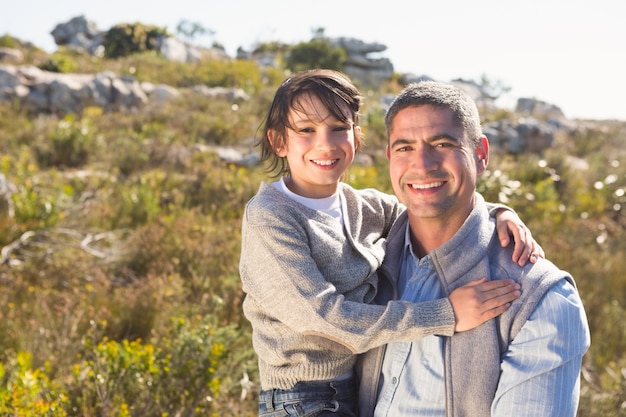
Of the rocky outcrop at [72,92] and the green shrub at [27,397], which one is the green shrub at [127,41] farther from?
the green shrub at [27,397]

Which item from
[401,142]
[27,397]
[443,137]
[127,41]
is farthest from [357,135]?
[127,41]

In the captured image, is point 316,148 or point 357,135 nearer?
point 316,148

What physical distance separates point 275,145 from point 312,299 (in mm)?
978

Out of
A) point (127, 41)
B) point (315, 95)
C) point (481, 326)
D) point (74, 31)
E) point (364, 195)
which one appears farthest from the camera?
point (74, 31)

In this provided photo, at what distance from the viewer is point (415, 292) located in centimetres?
212

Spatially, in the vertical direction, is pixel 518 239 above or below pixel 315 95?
below

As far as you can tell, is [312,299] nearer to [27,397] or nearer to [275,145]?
[275,145]

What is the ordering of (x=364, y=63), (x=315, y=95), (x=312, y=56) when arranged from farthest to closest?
(x=364, y=63), (x=312, y=56), (x=315, y=95)

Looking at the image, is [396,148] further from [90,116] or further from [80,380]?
[90,116]

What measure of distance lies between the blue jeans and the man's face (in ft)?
2.55

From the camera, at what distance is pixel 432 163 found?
2.05 metres

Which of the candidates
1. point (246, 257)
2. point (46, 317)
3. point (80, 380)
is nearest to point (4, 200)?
point (46, 317)

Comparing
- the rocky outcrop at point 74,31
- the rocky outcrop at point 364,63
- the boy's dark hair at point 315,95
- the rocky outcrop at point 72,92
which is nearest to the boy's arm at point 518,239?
the boy's dark hair at point 315,95

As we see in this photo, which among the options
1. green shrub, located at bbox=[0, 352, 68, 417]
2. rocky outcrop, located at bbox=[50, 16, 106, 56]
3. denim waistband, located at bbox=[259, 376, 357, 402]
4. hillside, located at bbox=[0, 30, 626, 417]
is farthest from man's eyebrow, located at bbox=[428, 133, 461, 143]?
rocky outcrop, located at bbox=[50, 16, 106, 56]
